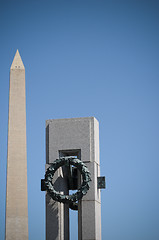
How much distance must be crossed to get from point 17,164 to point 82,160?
443 inches

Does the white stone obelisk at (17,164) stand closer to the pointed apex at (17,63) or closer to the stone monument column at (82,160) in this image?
the pointed apex at (17,63)

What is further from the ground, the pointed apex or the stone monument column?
the pointed apex

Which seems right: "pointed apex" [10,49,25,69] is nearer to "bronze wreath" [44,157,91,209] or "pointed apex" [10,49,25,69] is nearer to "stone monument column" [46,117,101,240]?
"stone monument column" [46,117,101,240]

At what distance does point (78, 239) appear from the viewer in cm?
1959

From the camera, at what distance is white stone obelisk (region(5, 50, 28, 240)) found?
99.9 ft

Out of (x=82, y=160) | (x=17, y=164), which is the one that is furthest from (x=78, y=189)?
(x=17, y=164)

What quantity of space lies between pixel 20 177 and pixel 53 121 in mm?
10728

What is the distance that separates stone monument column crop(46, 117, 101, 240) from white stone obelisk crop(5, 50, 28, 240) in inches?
402

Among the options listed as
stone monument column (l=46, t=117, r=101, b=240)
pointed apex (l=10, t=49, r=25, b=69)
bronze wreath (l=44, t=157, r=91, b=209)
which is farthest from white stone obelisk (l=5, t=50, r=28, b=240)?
bronze wreath (l=44, t=157, r=91, b=209)

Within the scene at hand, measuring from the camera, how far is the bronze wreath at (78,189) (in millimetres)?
19234

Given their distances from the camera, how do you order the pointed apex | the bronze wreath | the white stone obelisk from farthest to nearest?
the pointed apex → the white stone obelisk → the bronze wreath

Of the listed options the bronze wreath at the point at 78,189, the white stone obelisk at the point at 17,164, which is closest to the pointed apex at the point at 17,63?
the white stone obelisk at the point at 17,164

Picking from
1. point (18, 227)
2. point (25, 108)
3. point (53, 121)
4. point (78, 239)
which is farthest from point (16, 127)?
point (78, 239)

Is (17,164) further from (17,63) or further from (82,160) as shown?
(82,160)
